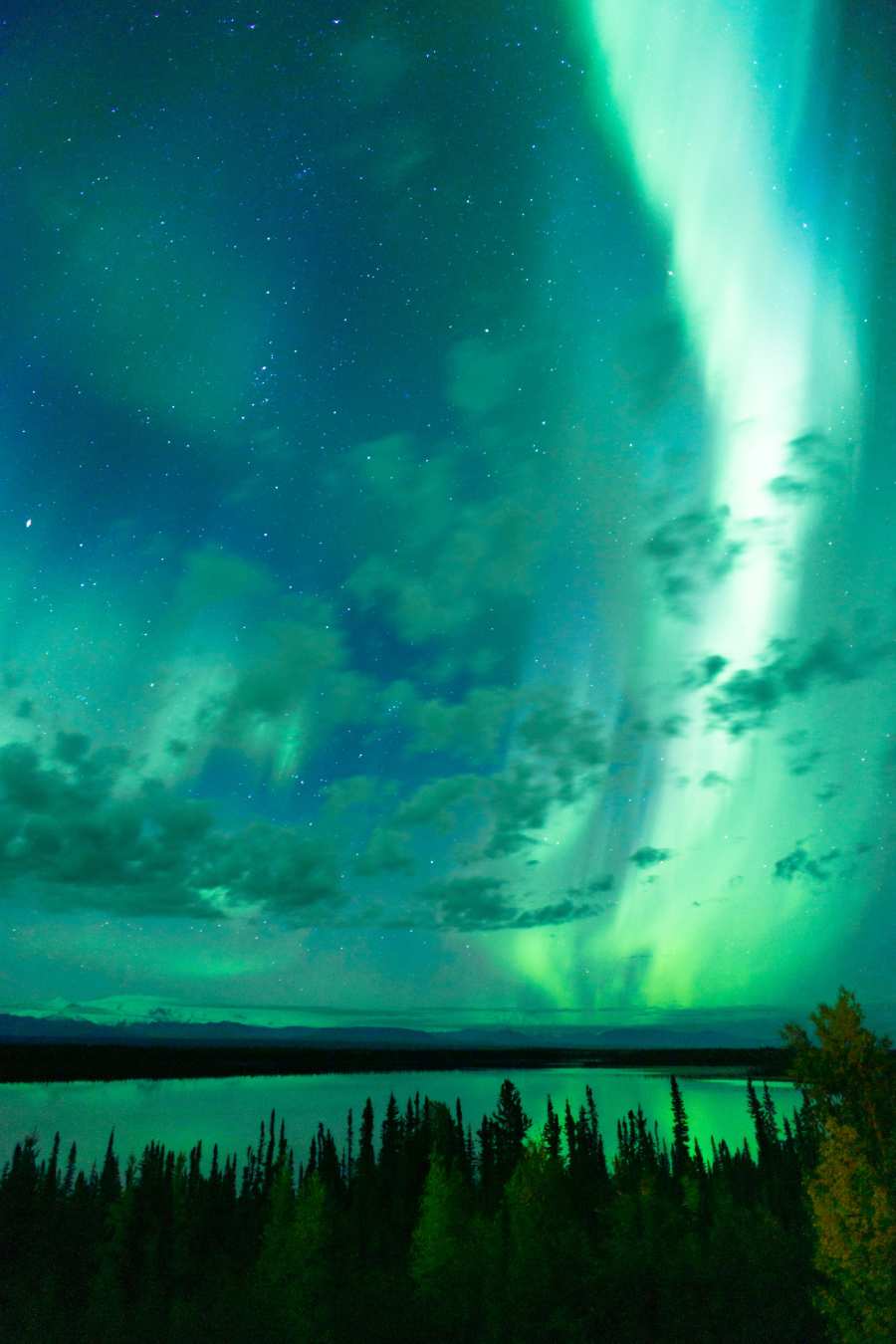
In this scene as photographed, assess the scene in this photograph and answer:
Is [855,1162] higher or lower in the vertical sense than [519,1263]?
higher

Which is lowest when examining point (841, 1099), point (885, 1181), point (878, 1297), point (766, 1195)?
point (766, 1195)

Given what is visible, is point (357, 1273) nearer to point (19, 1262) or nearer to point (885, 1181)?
point (19, 1262)

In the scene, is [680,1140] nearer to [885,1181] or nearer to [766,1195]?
[766,1195]

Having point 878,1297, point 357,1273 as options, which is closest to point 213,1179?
point 357,1273

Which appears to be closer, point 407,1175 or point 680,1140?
point 407,1175

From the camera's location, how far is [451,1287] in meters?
83.6

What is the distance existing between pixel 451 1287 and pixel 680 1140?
104879 mm

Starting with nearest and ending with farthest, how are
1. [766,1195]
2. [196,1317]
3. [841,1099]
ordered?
[841,1099] → [196,1317] → [766,1195]

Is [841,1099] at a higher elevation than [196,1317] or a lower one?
higher

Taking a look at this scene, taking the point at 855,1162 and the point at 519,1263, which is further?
the point at 519,1263

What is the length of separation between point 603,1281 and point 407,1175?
86214 mm

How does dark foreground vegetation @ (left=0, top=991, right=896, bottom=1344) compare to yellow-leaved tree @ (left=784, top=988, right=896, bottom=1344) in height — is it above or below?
below

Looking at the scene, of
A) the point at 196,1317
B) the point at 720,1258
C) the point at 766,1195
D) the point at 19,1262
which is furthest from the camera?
the point at 766,1195

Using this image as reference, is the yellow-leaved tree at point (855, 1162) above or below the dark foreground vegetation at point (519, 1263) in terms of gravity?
above
